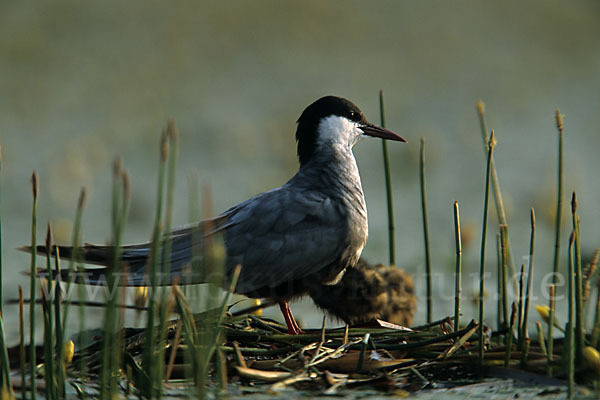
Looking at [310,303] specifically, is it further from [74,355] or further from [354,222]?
[74,355]

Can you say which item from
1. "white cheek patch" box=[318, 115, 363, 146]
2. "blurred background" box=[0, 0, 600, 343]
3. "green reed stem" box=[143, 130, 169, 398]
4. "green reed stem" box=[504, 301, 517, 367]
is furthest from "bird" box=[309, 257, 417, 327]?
"green reed stem" box=[143, 130, 169, 398]

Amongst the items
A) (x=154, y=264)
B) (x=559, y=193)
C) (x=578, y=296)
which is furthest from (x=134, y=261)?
(x=578, y=296)

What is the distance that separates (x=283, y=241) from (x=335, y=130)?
2.44 feet

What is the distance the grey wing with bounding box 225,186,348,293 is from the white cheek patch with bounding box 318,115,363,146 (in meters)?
0.50

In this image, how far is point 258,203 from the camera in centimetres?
381

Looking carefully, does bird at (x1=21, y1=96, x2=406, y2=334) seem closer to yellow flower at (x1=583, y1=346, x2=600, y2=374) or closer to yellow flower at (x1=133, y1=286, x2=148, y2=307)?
yellow flower at (x1=133, y1=286, x2=148, y2=307)

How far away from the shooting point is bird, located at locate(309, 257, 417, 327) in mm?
4160

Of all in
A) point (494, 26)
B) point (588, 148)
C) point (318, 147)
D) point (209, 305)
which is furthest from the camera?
point (494, 26)

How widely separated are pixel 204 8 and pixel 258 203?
605 cm

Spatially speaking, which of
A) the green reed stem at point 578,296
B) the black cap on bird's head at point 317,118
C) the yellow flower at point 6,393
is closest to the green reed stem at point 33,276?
the yellow flower at point 6,393

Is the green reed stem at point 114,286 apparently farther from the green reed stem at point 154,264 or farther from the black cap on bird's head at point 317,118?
the black cap on bird's head at point 317,118

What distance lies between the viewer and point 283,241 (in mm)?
3729

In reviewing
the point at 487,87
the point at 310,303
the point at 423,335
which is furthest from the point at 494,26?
the point at 423,335

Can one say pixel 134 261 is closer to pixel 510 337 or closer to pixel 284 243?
pixel 284 243
